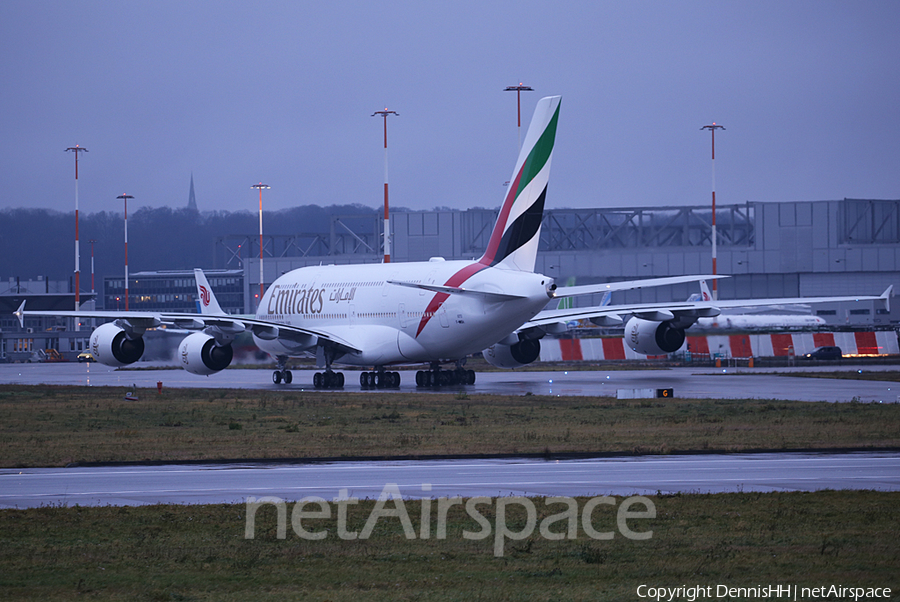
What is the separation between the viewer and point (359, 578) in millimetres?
10000

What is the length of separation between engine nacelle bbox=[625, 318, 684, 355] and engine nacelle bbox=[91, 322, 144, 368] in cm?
1922

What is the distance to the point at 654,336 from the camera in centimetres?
4438

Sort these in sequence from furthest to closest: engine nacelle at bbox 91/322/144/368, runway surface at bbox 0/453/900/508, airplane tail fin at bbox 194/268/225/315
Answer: airplane tail fin at bbox 194/268/225/315, engine nacelle at bbox 91/322/144/368, runway surface at bbox 0/453/900/508

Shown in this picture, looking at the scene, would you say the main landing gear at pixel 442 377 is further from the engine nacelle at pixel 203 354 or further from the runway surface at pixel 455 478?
the runway surface at pixel 455 478

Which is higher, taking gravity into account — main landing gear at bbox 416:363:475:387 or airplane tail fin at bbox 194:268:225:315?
airplane tail fin at bbox 194:268:225:315

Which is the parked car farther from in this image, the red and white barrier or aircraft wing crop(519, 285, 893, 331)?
aircraft wing crop(519, 285, 893, 331)

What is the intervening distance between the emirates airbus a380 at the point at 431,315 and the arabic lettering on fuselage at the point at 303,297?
0.18 ft

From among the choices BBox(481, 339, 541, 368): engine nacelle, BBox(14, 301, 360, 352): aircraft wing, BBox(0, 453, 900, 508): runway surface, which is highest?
BBox(14, 301, 360, 352): aircraft wing

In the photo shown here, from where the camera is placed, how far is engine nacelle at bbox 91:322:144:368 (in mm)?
41656

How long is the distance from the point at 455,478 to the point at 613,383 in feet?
84.5

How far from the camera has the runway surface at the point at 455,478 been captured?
15.0 m

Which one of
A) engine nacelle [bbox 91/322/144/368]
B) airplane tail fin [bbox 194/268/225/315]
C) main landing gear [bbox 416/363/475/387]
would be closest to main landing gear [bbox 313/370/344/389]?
main landing gear [bbox 416/363/475/387]

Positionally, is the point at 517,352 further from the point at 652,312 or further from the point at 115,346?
the point at 115,346

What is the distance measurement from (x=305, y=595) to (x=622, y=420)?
17.7 meters
